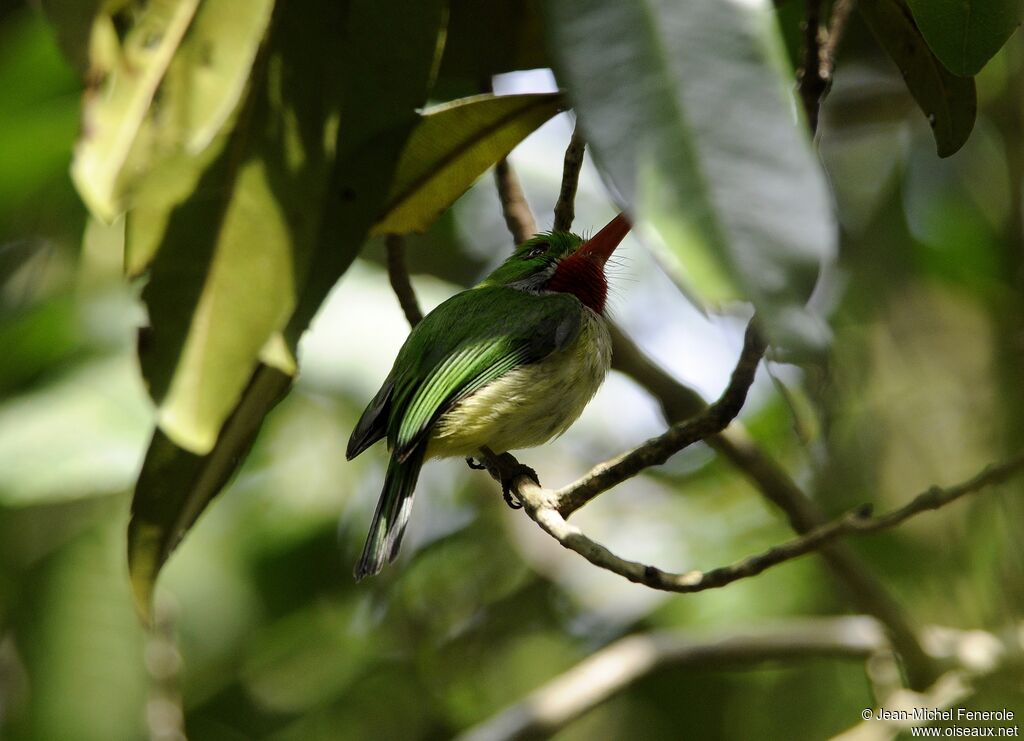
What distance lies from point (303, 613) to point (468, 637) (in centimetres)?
66

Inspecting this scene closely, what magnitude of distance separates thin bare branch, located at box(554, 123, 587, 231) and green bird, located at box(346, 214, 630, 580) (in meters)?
0.27

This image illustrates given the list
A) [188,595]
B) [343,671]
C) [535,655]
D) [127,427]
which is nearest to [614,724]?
[535,655]

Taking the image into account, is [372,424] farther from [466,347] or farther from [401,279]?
[401,279]

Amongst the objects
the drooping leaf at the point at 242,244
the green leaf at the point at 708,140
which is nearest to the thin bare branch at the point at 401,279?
the drooping leaf at the point at 242,244

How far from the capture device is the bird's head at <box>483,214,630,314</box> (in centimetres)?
322

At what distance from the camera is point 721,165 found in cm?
137

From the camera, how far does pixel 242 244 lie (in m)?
1.94

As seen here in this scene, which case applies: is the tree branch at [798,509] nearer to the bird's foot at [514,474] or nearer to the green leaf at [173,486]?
the bird's foot at [514,474]

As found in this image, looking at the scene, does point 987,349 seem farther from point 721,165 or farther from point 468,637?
point 721,165

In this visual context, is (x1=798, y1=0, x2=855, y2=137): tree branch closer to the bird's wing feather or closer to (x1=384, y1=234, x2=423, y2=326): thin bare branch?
(x1=384, y1=234, x2=423, y2=326): thin bare branch

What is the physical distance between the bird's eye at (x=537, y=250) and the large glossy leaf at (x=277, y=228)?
1.18 m

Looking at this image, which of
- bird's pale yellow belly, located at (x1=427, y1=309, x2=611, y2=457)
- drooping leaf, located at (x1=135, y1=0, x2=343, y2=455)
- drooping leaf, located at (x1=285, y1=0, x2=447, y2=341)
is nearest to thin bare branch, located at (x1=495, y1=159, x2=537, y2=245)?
bird's pale yellow belly, located at (x1=427, y1=309, x2=611, y2=457)

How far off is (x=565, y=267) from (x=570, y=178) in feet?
2.86

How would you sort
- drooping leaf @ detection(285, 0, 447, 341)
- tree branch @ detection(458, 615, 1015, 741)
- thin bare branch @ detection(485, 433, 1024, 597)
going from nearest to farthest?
thin bare branch @ detection(485, 433, 1024, 597) < drooping leaf @ detection(285, 0, 447, 341) < tree branch @ detection(458, 615, 1015, 741)
